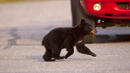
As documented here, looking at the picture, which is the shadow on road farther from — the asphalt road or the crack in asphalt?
the crack in asphalt

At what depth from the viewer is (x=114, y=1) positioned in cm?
1178

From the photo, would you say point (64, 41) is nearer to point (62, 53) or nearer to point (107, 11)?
point (62, 53)

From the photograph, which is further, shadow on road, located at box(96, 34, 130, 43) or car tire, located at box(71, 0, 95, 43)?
shadow on road, located at box(96, 34, 130, 43)

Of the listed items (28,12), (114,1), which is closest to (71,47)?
(114,1)

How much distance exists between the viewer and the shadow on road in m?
13.0

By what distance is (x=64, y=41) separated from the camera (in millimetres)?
9758

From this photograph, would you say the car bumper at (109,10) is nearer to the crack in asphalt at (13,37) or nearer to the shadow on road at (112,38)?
the shadow on road at (112,38)

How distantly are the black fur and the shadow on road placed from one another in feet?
9.94

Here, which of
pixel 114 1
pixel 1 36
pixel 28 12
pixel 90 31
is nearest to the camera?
pixel 90 31

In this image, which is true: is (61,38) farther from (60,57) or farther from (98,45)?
(98,45)

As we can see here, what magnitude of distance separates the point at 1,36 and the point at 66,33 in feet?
18.2

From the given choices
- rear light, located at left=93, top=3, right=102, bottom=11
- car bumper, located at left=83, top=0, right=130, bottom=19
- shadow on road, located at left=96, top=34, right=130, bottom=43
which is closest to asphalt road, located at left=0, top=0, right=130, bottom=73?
shadow on road, located at left=96, top=34, right=130, bottom=43

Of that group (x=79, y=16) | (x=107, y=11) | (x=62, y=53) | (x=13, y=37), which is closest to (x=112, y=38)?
(x=79, y=16)

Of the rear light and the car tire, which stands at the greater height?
the rear light
